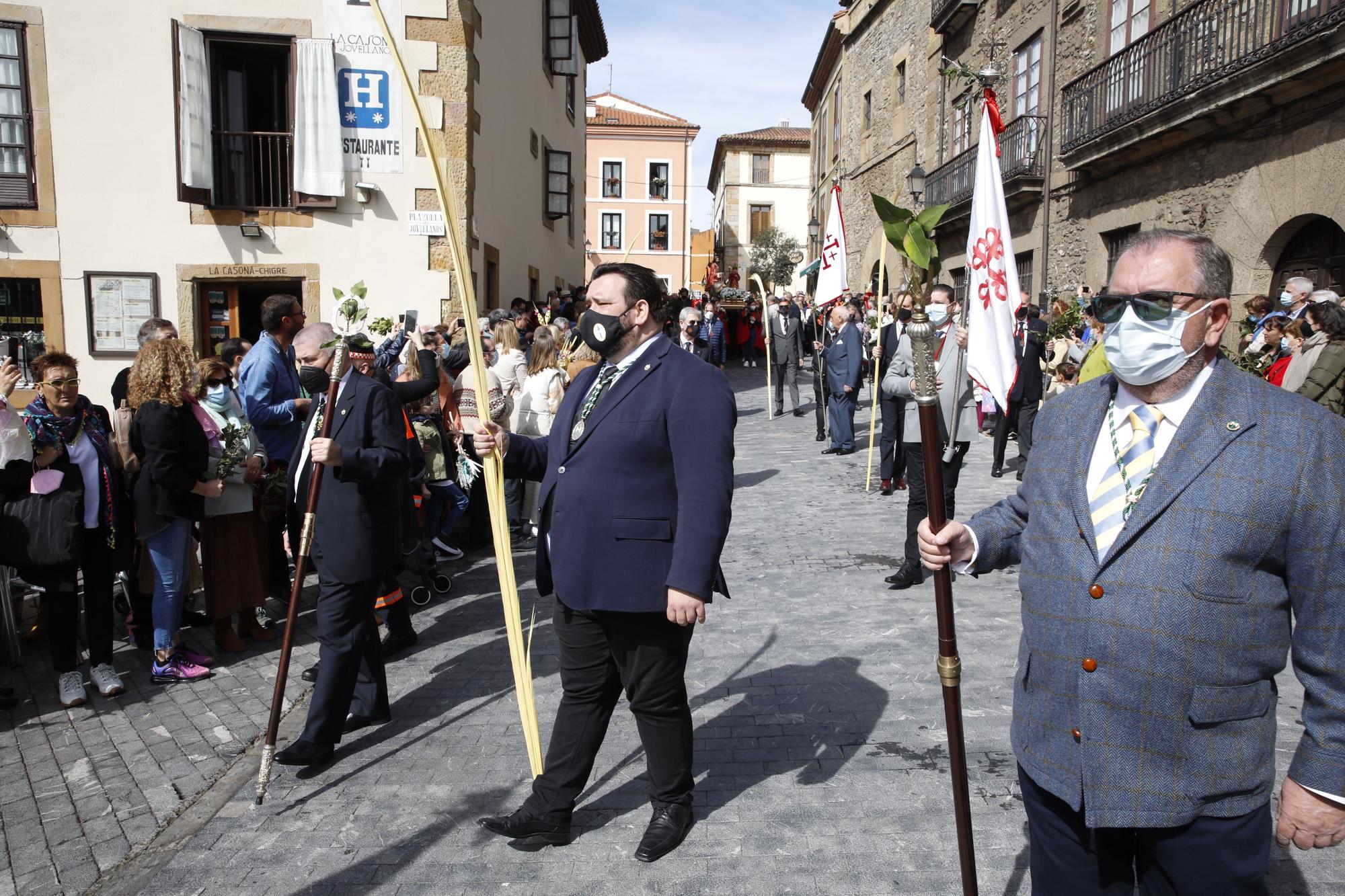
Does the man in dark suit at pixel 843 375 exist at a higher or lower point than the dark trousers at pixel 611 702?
higher

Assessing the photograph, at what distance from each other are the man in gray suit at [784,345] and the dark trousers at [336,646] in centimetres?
Result: 1278

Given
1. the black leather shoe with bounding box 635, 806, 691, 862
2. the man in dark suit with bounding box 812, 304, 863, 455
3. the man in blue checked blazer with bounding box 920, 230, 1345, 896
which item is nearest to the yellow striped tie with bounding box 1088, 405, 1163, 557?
the man in blue checked blazer with bounding box 920, 230, 1345, 896

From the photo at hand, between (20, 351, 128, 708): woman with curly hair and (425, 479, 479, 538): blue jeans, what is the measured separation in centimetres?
249

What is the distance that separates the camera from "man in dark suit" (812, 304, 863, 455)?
501 inches

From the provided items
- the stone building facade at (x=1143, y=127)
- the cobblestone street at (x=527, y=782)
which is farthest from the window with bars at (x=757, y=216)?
the cobblestone street at (x=527, y=782)

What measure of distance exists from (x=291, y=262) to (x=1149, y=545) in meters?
12.5

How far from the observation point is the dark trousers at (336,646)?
4.07 meters

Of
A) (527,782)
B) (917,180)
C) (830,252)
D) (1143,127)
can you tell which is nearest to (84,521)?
(527,782)

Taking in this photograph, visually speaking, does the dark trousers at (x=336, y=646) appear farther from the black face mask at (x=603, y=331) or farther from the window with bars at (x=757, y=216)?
the window with bars at (x=757, y=216)

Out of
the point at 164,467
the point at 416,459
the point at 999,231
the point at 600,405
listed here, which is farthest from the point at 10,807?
the point at 999,231

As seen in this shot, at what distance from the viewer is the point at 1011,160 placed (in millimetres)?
18422

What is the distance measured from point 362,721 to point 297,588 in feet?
3.09

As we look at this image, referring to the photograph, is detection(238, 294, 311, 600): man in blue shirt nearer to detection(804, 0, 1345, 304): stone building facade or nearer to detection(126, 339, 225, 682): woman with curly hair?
detection(126, 339, 225, 682): woman with curly hair

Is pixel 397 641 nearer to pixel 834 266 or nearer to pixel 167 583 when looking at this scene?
pixel 167 583
